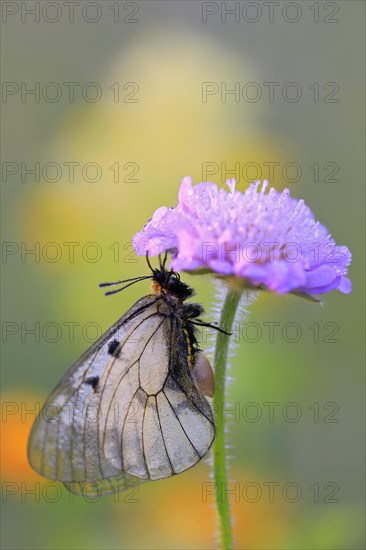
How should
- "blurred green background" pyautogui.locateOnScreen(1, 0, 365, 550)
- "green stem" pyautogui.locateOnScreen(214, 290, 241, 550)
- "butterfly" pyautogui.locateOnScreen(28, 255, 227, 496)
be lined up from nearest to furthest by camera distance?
"green stem" pyautogui.locateOnScreen(214, 290, 241, 550) → "butterfly" pyautogui.locateOnScreen(28, 255, 227, 496) → "blurred green background" pyautogui.locateOnScreen(1, 0, 365, 550)

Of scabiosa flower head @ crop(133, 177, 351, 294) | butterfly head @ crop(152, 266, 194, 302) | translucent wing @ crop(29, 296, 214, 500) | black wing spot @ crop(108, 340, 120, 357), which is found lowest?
translucent wing @ crop(29, 296, 214, 500)

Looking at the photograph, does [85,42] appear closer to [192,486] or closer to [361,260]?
[361,260]

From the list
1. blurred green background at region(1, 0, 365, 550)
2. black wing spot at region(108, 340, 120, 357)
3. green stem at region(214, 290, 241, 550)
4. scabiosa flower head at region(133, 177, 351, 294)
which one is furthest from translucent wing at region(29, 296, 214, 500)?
blurred green background at region(1, 0, 365, 550)

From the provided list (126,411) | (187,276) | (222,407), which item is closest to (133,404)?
(126,411)

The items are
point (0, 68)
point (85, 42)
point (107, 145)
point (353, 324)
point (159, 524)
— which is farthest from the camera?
point (85, 42)

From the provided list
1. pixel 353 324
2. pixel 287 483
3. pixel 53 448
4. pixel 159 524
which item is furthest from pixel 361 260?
pixel 53 448

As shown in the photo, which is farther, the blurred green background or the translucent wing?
the blurred green background

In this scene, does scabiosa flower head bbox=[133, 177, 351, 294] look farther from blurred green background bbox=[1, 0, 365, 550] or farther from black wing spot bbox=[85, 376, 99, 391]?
blurred green background bbox=[1, 0, 365, 550]
